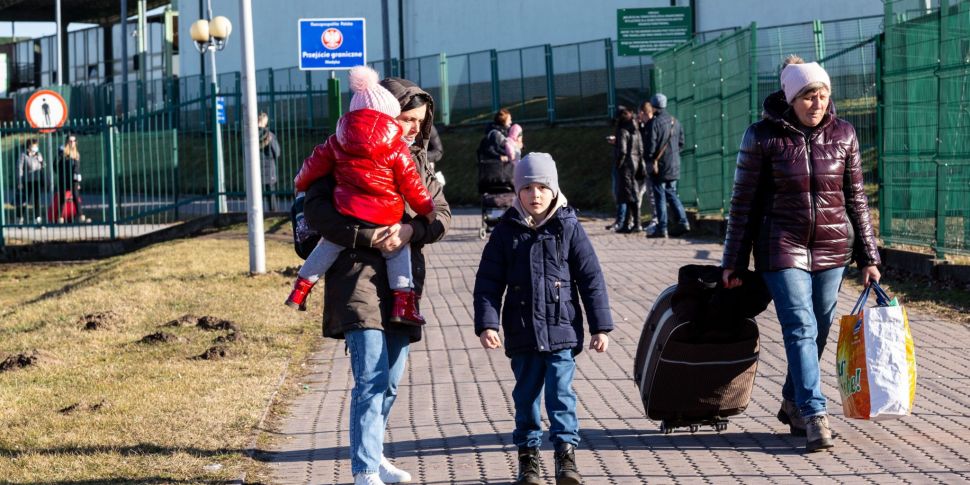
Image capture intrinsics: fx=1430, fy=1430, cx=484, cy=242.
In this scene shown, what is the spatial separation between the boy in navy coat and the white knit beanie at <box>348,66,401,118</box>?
576mm

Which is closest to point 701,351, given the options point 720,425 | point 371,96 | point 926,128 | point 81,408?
point 720,425

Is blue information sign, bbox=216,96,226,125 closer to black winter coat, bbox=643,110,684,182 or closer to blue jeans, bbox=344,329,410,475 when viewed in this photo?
black winter coat, bbox=643,110,684,182

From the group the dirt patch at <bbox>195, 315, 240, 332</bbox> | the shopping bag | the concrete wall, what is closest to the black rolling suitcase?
the shopping bag

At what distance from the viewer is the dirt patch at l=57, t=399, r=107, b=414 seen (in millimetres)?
7559

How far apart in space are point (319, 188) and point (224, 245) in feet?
44.5

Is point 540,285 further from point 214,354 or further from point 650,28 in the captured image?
point 650,28

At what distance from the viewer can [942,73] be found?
11.9m

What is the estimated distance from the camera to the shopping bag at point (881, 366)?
603 cm

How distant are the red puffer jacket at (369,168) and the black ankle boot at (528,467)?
42.1 inches

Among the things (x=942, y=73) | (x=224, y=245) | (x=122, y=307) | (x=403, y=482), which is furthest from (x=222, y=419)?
(x=224, y=245)

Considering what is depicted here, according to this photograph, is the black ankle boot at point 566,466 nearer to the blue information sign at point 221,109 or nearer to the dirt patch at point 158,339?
the dirt patch at point 158,339

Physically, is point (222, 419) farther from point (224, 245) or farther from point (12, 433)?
point (224, 245)

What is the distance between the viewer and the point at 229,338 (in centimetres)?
1026

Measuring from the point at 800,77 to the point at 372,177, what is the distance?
1.99m
